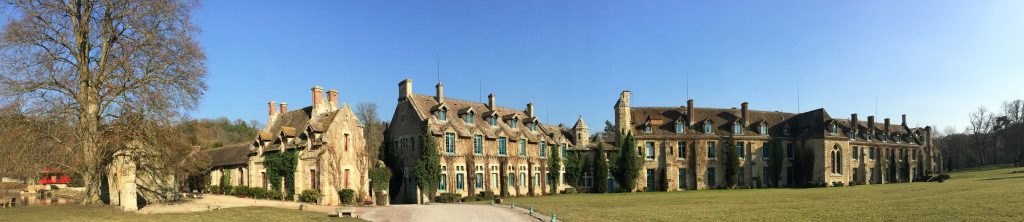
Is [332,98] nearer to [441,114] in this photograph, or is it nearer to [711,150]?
[441,114]

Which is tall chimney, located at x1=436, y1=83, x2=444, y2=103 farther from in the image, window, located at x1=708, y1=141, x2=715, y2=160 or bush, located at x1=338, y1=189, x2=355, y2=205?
window, located at x1=708, y1=141, x2=715, y2=160

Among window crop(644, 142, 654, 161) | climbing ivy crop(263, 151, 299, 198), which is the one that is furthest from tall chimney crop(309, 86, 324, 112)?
Result: window crop(644, 142, 654, 161)

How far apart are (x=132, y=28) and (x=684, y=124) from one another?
143 ft

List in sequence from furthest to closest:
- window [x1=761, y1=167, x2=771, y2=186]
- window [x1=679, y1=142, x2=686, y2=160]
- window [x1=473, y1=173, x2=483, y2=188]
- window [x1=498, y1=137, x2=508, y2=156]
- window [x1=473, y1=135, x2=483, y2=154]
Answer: window [x1=761, y1=167, x2=771, y2=186] → window [x1=679, y1=142, x2=686, y2=160] → window [x1=498, y1=137, x2=508, y2=156] → window [x1=473, y1=135, x2=483, y2=154] → window [x1=473, y1=173, x2=483, y2=188]

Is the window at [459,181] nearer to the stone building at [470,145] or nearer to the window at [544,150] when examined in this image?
the stone building at [470,145]

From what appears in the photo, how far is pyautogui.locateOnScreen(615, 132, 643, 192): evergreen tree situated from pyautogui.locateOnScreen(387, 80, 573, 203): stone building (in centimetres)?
512

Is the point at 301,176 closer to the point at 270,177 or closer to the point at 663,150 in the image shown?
the point at 270,177

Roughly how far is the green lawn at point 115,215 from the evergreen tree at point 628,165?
102 feet

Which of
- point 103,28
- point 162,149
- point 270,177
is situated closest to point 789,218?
point 162,149

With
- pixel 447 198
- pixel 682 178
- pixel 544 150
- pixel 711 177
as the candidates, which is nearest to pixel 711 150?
pixel 711 177

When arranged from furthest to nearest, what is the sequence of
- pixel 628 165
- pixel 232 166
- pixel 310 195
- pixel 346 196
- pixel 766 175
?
pixel 766 175 < pixel 628 165 < pixel 232 166 < pixel 346 196 < pixel 310 195

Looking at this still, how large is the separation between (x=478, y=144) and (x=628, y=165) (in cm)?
1387

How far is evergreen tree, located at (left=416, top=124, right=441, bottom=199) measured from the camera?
4238 centimetres

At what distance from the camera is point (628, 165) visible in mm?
53312
